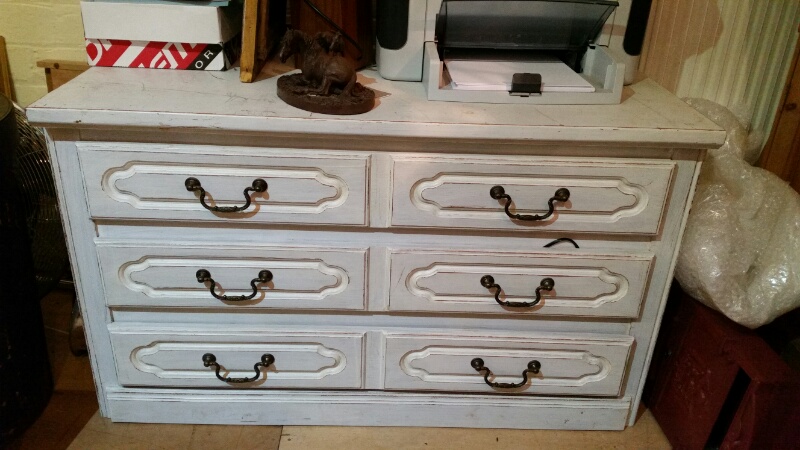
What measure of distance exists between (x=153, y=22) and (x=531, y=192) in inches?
28.4

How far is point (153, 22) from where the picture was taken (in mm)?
1083

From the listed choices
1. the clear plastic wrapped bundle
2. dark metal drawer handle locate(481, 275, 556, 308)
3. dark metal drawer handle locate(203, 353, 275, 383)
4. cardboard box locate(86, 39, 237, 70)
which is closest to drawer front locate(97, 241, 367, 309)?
dark metal drawer handle locate(203, 353, 275, 383)

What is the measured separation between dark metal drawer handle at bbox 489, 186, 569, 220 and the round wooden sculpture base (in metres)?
0.25

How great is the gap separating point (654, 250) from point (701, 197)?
0.58ft

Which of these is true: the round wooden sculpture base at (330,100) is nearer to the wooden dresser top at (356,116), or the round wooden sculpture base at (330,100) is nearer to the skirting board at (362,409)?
the wooden dresser top at (356,116)

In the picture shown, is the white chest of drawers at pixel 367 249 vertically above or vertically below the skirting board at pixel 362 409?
above

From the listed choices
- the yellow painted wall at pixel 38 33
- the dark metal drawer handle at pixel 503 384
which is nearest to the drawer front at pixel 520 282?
the dark metal drawer handle at pixel 503 384

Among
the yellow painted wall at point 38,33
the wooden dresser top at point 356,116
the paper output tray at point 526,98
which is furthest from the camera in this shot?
the yellow painted wall at point 38,33

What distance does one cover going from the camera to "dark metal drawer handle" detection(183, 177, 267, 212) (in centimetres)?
98

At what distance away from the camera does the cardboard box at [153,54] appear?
3.64 feet

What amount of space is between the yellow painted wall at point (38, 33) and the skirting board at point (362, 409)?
0.82 meters

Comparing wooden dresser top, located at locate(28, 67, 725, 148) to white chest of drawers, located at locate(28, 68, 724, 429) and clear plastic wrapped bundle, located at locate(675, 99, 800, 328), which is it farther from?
clear plastic wrapped bundle, located at locate(675, 99, 800, 328)

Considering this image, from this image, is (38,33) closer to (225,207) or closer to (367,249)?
(225,207)

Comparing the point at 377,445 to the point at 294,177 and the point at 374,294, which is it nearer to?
the point at 374,294
